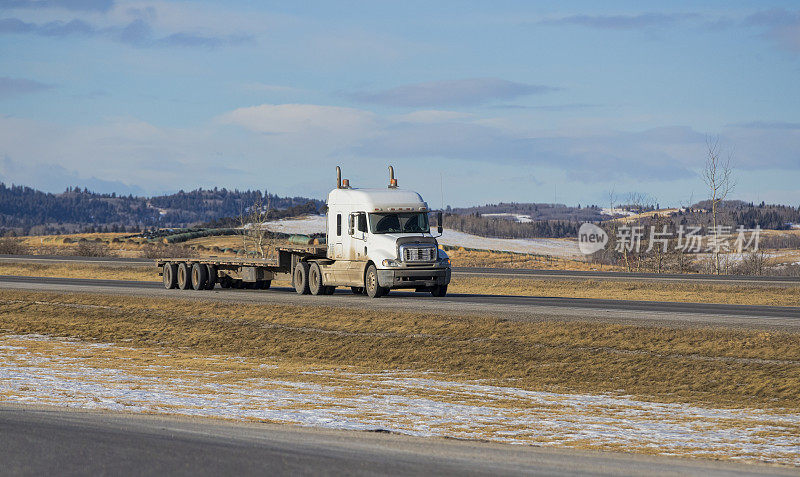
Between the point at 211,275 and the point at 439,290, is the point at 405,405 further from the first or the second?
the point at 211,275

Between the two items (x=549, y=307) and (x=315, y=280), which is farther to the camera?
(x=315, y=280)

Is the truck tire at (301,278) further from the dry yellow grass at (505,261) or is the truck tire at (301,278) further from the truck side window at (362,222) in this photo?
the dry yellow grass at (505,261)

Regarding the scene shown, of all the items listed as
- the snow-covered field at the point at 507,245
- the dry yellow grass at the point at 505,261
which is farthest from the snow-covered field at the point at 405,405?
the snow-covered field at the point at 507,245

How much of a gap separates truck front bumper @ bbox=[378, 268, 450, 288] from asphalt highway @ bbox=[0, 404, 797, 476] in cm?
1850

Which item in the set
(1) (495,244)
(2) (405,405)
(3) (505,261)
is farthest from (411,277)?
(1) (495,244)

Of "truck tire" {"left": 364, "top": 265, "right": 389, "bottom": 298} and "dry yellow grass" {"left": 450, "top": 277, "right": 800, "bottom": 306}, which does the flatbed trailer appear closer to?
"truck tire" {"left": 364, "top": 265, "right": 389, "bottom": 298}

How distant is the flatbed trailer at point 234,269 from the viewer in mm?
34438

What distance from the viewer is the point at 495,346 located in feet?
75.8

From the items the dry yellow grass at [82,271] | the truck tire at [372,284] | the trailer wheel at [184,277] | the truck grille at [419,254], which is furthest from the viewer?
the dry yellow grass at [82,271]

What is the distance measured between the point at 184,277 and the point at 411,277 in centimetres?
1314

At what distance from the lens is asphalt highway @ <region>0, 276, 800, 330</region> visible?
25.5m

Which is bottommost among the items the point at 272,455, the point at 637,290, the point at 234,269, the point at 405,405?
the point at 405,405

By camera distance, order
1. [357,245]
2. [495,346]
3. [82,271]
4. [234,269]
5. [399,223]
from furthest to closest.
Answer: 1. [82,271]
2. [234,269]
3. [357,245]
4. [399,223]
5. [495,346]

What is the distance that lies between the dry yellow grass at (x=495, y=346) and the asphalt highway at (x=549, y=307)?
1.60 metres
